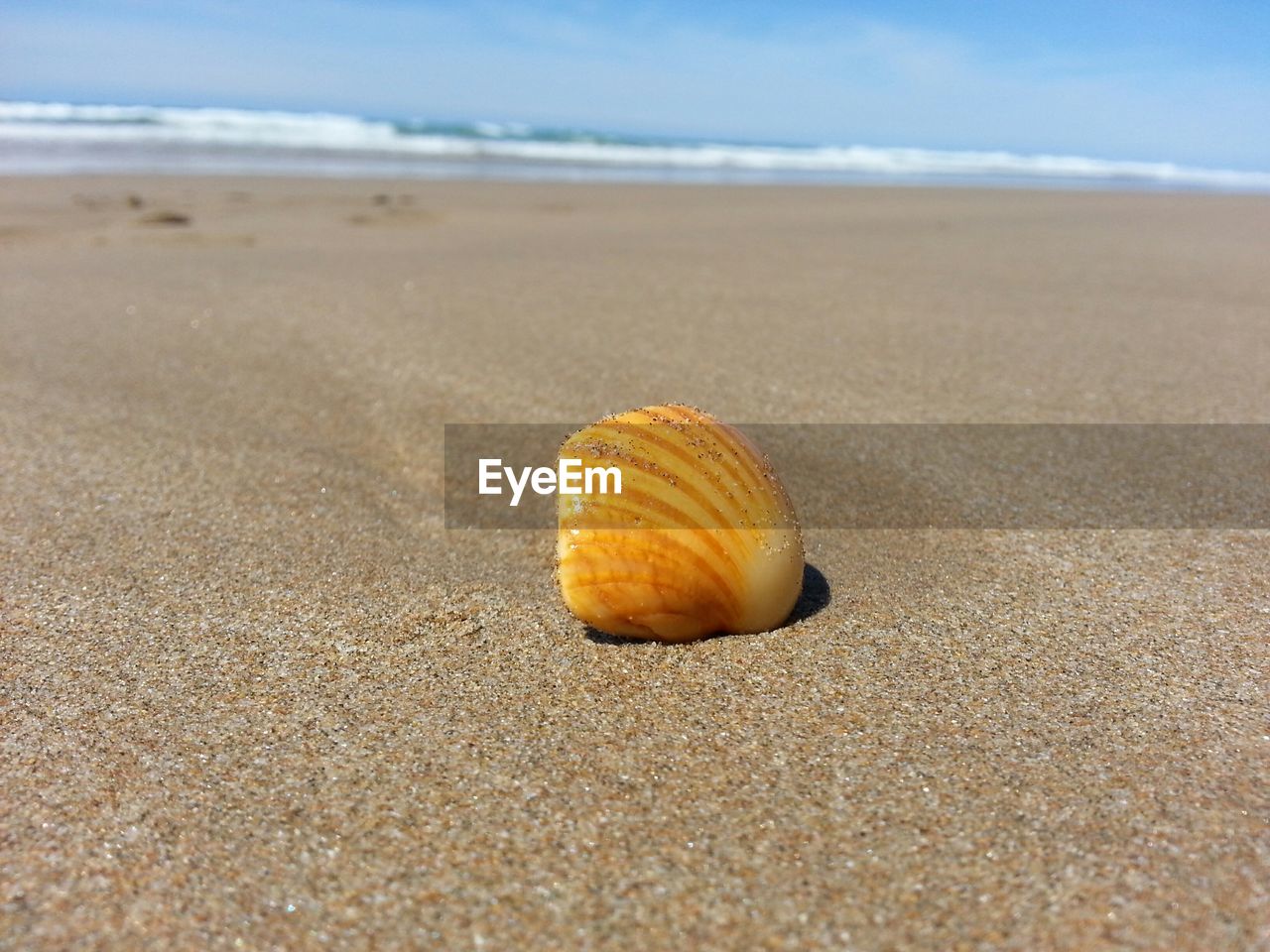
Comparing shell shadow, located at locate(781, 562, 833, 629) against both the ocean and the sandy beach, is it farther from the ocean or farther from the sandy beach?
the ocean

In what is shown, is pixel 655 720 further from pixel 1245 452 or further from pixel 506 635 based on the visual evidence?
pixel 1245 452

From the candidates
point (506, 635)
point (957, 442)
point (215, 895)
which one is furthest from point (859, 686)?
point (957, 442)

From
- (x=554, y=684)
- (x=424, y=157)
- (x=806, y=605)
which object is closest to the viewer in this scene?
(x=554, y=684)

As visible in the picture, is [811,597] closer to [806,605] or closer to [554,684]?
[806,605]

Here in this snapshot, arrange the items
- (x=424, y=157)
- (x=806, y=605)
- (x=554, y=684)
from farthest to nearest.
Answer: (x=424, y=157), (x=806, y=605), (x=554, y=684)

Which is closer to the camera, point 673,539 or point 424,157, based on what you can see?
point 673,539

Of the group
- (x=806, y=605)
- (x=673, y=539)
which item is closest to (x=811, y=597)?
(x=806, y=605)

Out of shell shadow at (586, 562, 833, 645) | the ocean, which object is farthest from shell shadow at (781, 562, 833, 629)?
the ocean
